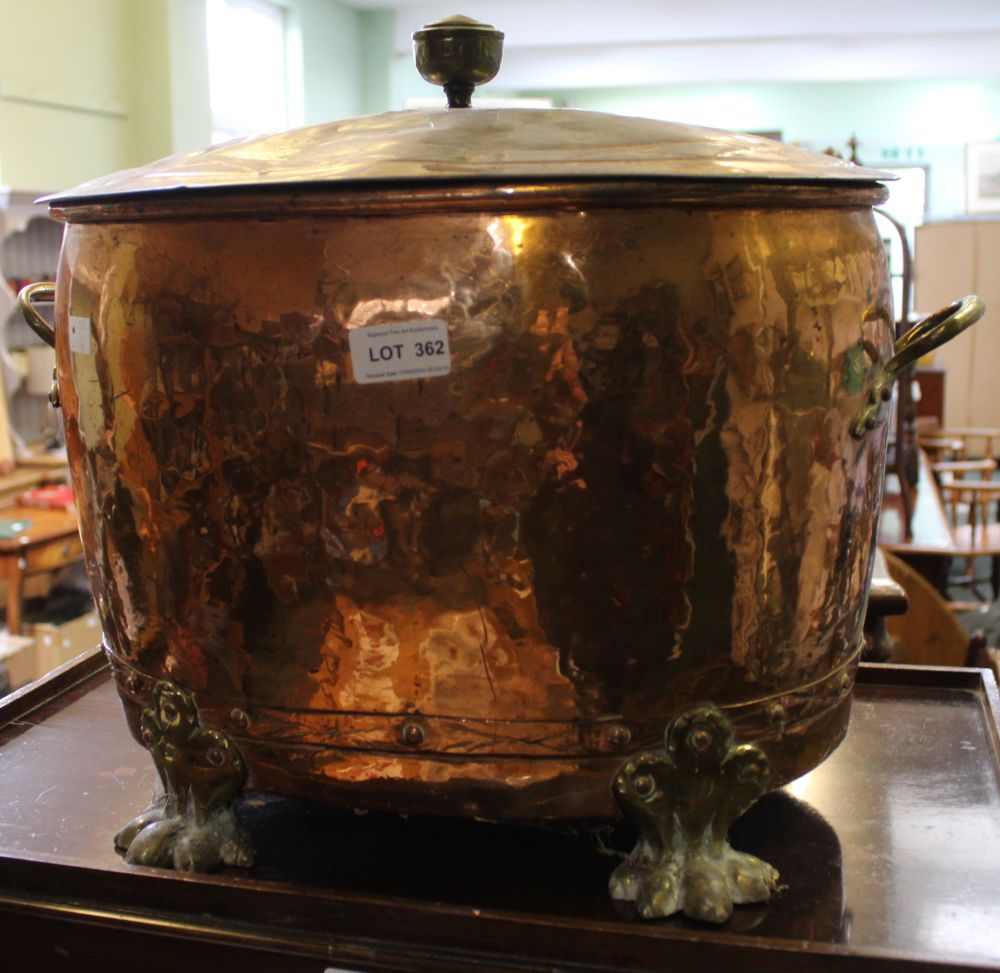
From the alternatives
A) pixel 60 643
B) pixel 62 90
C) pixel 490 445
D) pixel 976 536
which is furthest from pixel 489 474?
pixel 62 90

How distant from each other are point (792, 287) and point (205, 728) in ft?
2.01

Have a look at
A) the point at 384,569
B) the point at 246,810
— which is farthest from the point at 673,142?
the point at 246,810

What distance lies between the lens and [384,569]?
0.96m

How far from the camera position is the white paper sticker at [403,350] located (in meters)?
0.91

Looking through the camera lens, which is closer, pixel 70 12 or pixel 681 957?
pixel 681 957

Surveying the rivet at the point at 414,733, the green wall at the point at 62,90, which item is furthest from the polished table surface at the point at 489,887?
the green wall at the point at 62,90

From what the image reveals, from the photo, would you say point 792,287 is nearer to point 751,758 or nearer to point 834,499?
point 834,499

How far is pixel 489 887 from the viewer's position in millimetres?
1045

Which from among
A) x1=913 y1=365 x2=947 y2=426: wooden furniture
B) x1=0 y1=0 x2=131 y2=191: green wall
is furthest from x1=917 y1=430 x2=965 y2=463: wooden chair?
x1=0 y1=0 x2=131 y2=191: green wall

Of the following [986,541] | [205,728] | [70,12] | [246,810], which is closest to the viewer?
[205,728]

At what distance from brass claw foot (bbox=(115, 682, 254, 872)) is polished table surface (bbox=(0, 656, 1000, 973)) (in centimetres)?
3

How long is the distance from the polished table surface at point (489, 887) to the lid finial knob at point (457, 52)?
0.69m

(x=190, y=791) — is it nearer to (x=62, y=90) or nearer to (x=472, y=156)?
(x=472, y=156)

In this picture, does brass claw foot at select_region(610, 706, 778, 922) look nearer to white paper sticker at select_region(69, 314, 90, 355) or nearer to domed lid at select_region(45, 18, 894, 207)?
domed lid at select_region(45, 18, 894, 207)
